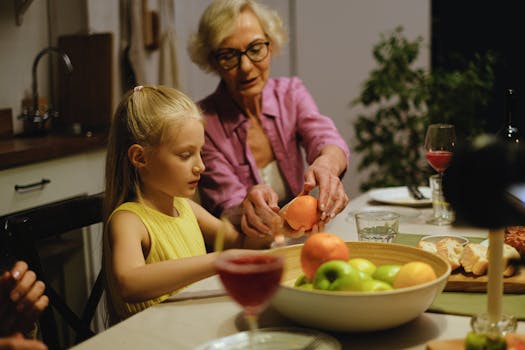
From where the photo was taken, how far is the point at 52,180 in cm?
261

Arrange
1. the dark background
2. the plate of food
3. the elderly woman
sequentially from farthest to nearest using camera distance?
the dark background < the elderly woman < the plate of food

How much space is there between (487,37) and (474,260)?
3098mm

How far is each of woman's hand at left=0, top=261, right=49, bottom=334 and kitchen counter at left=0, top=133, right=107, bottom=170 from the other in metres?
1.29

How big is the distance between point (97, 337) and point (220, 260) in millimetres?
316

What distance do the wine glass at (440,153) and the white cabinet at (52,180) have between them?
4.94 feet

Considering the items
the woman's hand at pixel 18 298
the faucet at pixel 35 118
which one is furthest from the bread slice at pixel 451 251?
the faucet at pixel 35 118

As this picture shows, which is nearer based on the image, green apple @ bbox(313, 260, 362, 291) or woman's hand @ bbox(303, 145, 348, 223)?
green apple @ bbox(313, 260, 362, 291)

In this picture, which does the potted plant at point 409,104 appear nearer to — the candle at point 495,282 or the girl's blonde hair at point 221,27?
the girl's blonde hair at point 221,27

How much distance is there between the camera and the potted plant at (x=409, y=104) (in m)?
3.43

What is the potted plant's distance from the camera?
3.43 m

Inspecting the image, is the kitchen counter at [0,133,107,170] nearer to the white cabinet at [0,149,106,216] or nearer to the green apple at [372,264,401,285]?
the white cabinet at [0,149,106,216]

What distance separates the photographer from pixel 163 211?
1.57 meters

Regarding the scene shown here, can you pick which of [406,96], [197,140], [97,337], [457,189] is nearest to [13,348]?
[97,337]

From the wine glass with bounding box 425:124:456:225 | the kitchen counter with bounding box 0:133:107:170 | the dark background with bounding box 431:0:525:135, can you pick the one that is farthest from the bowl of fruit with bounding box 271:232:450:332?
the dark background with bounding box 431:0:525:135
